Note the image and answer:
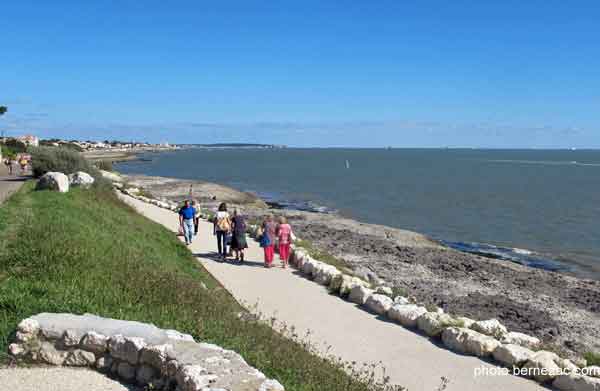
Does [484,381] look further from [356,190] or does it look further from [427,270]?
[356,190]

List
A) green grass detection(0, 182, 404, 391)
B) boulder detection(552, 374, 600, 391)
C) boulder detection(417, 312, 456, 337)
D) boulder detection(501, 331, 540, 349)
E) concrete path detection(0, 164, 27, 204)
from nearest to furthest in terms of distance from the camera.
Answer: green grass detection(0, 182, 404, 391), boulder detection(552, 374, 600, 391), boulder detection(501, 331, 540, 349), boulder detection(417, 312, 456, 337), concrete path detection(0, 164, 27, 204)

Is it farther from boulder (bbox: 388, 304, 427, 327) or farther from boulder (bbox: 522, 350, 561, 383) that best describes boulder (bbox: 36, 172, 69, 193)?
boulder (bbox: 522, 350, 561, 383)

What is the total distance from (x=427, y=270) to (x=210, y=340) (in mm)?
16041

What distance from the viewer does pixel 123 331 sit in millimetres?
5781

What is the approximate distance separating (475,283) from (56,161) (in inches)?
871

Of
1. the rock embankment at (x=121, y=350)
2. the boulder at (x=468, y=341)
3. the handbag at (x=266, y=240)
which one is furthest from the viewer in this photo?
the handbag at (x=266, y=240)

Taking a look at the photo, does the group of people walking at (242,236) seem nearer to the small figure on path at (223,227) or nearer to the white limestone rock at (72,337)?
the small figure on path at (223,227)

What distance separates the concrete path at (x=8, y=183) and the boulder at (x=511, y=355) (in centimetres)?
1800

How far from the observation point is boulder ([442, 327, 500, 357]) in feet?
30.8

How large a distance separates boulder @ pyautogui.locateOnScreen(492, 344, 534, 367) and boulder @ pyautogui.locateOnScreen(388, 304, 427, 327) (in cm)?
196

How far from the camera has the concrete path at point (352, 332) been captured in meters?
8.46

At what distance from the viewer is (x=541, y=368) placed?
8.59 meters

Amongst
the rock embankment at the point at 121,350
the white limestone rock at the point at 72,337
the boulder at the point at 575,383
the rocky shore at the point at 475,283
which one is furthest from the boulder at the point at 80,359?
the rocky shore at the point at 475,283

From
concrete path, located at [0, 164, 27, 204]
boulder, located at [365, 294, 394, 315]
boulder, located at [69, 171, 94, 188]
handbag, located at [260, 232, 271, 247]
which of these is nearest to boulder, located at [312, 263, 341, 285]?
handbag, located at [260, 232, 271, 247]
